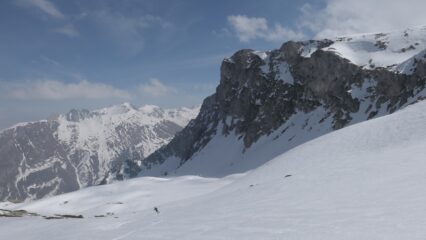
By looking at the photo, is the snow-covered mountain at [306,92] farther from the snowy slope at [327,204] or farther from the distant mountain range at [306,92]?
the snowy slope at [327,204]

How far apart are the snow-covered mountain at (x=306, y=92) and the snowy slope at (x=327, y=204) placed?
63.1 m

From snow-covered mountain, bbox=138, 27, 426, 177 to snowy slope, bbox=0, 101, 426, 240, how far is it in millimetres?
63141

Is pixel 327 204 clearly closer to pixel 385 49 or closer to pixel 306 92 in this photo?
pixel 385 49

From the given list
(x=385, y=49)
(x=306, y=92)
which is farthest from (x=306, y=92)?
(x=385, y=49)

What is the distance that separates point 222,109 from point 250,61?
92.5 feet

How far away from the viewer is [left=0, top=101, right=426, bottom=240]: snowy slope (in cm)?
1361

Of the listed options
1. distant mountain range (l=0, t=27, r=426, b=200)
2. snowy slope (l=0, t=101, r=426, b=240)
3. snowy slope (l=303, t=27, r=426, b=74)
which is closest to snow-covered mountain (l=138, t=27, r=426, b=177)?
snowy slope (l=303, t=27, r=426, b=74)

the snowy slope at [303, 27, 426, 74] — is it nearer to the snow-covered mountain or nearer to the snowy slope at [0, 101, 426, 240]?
the snow-covered mountain

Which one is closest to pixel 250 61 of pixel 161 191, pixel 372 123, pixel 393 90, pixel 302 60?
pixel 302 60

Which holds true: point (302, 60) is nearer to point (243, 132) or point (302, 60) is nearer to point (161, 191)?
point (243, 132)

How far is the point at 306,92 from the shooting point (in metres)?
142

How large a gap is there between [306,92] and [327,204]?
5028 inches

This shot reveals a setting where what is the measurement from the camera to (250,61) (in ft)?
589

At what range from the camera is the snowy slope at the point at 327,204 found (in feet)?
44.7
